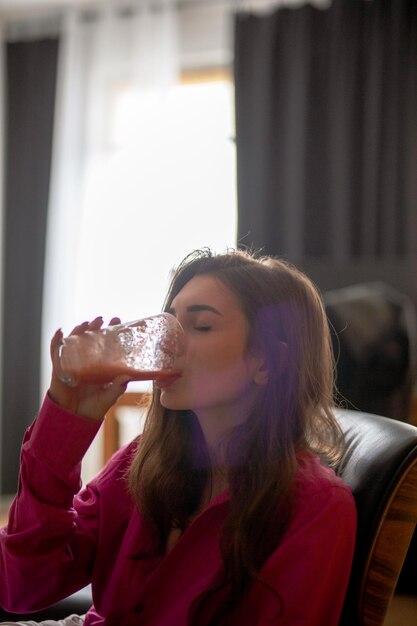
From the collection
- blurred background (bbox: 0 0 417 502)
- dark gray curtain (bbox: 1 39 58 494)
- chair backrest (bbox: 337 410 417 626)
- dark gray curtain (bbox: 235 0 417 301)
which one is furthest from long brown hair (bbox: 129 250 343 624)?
dark gray curtain (bbox: 1 39 58 494)

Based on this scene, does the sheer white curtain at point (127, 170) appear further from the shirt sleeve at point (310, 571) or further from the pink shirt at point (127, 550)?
the shirt sleeve at point (310, 571)

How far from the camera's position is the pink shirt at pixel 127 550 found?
2.83ft

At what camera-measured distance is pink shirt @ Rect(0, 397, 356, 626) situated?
0.86 metres

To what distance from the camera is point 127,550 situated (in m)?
1.10

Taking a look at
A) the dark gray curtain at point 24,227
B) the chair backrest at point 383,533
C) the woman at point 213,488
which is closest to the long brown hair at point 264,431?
the woman at point 213,488

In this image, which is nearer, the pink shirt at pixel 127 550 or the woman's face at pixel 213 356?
the pink shirt at pixel 127 550

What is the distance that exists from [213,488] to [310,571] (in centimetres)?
31

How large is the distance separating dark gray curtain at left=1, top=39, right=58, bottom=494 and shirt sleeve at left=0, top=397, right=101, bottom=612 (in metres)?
2.87

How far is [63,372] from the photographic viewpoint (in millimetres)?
958

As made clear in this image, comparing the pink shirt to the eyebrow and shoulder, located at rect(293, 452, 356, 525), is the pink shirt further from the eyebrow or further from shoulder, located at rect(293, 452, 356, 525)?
the eyebrow

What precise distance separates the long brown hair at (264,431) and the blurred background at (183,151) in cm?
189

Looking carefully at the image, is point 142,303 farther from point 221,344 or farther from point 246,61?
point 221,344

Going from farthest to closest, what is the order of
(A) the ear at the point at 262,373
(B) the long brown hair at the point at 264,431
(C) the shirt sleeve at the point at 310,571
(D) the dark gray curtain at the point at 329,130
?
1. (D) the dark gray curtain at the point at 329,130
2. (A) the ear at the point at 262,373
3. (B) the long brown hair at the point at 264,431
4. (C) the shirt sleeve at the point at 310,571

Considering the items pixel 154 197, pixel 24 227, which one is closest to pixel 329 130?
pixel 154 197
